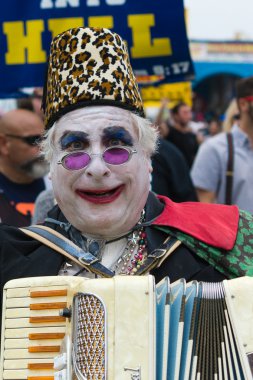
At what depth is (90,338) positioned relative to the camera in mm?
2836

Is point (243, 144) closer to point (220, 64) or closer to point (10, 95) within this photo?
point (10, 95)

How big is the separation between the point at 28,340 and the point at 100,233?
482mm

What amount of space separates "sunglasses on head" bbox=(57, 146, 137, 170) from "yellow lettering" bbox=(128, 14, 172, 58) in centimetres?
282

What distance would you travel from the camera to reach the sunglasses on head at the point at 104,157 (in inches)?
128

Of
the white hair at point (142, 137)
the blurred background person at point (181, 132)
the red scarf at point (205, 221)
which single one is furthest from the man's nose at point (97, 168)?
the blurred background person at point (181, 132)

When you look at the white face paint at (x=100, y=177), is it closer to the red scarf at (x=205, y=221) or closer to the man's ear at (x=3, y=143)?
the red scarf at (x=205, y=221)

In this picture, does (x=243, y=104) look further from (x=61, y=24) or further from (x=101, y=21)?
(x=61, y=24)

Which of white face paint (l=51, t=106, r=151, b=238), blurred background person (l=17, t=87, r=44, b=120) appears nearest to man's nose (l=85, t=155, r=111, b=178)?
white face paint (l=51, t=106, r=151, b=238)

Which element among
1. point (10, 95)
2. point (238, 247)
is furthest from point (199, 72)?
point (238, 247)

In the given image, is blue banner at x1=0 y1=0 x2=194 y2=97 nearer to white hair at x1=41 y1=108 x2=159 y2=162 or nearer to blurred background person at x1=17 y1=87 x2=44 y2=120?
blurred background person at x1=17 y1=87 x2=44 y2=120

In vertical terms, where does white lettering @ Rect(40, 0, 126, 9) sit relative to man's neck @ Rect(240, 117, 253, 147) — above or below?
above

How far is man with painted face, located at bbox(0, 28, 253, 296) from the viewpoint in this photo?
326cm

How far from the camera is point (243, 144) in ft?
19.8

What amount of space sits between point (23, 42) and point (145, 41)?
762 mm
